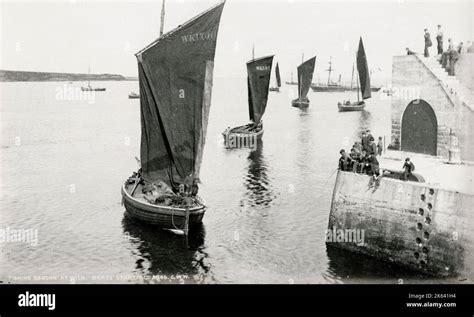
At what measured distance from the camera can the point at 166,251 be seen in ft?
84.9

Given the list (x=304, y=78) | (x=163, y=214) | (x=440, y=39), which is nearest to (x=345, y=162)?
(x=163, y=214)

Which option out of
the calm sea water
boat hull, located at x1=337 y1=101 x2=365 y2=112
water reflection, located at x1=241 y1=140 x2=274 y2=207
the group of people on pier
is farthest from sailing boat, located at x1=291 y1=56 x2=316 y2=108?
the group of people on pier

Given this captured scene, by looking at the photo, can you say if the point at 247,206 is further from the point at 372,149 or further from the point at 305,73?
the point at 305,73

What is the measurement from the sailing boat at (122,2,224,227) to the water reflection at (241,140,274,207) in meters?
6.62

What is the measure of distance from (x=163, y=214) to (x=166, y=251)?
2807 millimetres

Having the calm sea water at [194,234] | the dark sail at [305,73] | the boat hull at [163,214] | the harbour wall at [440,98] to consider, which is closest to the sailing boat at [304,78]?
the dark sail at [305,73]

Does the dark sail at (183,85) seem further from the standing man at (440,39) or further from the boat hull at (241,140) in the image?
the boat hull at (241,140)

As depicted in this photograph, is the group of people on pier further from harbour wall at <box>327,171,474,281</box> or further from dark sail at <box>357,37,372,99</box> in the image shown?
dark sail at <box>357,37,372,99</box>

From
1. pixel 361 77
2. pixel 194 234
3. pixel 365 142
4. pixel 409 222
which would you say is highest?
pixel 361 77

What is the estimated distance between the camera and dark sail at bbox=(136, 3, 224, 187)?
29156 millimetres

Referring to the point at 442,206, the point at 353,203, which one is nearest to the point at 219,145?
the point at 353,203

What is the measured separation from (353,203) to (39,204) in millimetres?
22724

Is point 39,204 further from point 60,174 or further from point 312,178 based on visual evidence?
point 312,178

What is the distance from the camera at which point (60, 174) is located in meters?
45.7
